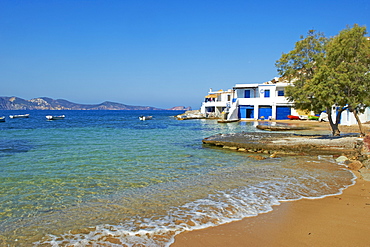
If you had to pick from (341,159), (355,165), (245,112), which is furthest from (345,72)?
(245,112)

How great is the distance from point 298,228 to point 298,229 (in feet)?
0.18

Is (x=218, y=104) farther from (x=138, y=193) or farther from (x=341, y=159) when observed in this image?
(x=138, y=193)

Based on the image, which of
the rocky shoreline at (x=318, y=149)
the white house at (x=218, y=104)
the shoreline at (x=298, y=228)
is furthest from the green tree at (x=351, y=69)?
the white house at (x=218, y=104)

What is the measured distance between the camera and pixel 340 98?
16.9 meters

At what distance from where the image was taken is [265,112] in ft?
193

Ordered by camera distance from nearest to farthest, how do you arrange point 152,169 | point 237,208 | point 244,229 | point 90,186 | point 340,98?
1. point 244,229
2. point 237,208
3. point 90,186
4. point 152,169
5. point 340,98

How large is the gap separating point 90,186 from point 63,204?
1877 millimetres

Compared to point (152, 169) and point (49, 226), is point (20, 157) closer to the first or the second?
point (152, 169)

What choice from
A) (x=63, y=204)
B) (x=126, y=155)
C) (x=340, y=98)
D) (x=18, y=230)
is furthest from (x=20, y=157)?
(x=340, y=98)

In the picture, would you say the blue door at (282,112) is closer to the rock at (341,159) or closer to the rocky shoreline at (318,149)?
the rocky shoreline at (318,149)

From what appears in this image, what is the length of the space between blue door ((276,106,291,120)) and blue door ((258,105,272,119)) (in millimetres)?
1573

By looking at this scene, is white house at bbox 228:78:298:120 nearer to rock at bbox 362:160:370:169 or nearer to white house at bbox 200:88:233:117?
white house at bbox 200:88:233:117

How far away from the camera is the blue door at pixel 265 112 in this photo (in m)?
58.2

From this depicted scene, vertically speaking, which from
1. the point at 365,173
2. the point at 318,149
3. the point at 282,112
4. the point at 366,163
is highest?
the point at 282,112
